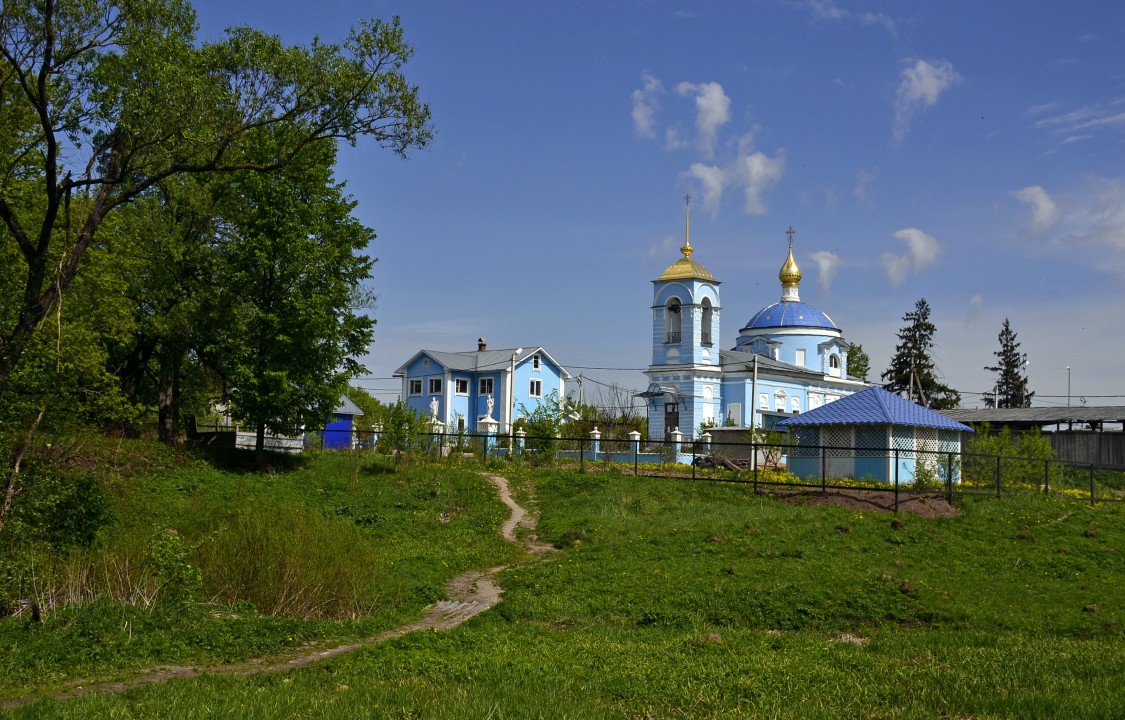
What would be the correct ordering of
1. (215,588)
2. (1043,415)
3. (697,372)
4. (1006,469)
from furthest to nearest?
(697,372)
(1043,415)
(1006,469)
(215,588)

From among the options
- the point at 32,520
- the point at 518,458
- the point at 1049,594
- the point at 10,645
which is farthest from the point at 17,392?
the point at 518,458

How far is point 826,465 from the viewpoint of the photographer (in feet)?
107

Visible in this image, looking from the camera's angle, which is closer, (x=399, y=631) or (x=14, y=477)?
(x=399, y=631)

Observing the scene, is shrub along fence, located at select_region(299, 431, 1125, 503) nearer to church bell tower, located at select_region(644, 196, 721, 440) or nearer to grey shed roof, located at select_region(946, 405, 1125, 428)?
grey shed roof, located at select_region(946, 405, 1125, 428)

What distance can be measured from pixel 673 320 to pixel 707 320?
71.8 inches

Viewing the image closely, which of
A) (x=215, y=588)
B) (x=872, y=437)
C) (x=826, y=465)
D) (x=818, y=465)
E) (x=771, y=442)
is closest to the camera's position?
(x=215, y=588)

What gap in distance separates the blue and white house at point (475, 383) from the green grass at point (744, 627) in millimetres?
32523

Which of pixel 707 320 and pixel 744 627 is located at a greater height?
pixel 707 320

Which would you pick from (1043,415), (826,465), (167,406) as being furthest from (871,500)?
(1043,415)

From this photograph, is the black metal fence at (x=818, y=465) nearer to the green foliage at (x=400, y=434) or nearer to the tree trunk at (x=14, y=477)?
the green foliage at (x=400, y=434)

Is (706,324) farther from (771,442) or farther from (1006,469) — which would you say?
(1006,469)

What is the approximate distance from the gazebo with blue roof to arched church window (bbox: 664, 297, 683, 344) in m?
21.3

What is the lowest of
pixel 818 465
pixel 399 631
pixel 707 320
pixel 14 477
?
pixel 399 631

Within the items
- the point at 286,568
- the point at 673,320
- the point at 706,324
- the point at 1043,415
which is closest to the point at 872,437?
the point at 1043,415
